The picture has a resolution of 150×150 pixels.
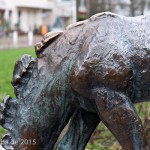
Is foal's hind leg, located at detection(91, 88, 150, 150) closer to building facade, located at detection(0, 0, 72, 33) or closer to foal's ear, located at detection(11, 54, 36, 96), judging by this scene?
foal's ear, located at detection(11, 54, 36, 96)

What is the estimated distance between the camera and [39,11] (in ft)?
137

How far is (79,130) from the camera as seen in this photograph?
2637 millimetres

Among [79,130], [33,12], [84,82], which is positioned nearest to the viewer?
[84,82]

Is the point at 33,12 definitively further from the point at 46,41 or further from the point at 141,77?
the point at 141,77

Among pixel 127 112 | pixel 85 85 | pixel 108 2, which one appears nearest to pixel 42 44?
pixel 85 85

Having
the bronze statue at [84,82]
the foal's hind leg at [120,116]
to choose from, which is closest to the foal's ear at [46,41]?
the bronze statue at [84,82]

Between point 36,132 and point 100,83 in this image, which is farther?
point 36,132

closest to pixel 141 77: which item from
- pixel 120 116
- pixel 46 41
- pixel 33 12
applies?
pixel 120 116

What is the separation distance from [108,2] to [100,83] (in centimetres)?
3574

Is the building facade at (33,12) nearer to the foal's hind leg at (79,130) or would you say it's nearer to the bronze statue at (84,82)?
the foal's hind leg at (79,130)

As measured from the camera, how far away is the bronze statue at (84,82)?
7.07 ft

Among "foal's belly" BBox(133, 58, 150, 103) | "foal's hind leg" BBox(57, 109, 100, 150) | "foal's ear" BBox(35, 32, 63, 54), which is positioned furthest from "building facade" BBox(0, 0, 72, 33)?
"foal's belly" BBox(133, 58, 150, 103)

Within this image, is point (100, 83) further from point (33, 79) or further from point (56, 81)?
point (33, 79)

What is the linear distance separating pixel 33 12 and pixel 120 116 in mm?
40246
